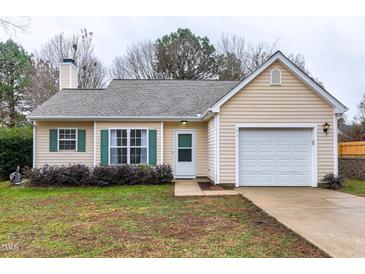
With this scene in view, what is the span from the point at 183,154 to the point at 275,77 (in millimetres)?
5079

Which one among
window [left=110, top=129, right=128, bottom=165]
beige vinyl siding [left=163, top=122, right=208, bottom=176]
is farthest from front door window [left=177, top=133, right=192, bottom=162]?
window [left=110, top=129, right=128, bottom=165]

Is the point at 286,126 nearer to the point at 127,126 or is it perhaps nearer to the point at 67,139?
the point at 127,126

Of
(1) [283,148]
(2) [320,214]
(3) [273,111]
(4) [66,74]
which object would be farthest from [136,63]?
(2) [320,214]

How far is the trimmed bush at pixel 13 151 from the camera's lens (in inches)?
595

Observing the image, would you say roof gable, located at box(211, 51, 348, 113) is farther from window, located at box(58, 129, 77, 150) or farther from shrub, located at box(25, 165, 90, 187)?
window, located at box(58, 129, 77, 150)

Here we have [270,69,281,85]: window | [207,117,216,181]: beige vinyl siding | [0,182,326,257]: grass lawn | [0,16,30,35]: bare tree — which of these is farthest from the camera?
[207,117,216,181]: beige vinyl siding

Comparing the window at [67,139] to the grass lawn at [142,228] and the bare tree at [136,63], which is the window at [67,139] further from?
the bare tree at [136,63]

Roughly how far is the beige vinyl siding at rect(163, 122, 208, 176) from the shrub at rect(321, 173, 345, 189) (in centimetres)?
483

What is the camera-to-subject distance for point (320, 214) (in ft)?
23.0

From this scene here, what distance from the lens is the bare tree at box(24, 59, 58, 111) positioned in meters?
26.6

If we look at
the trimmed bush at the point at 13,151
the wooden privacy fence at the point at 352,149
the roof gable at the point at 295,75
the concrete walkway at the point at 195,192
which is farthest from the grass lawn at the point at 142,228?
the wooden privacy fence at the point at 352,149
